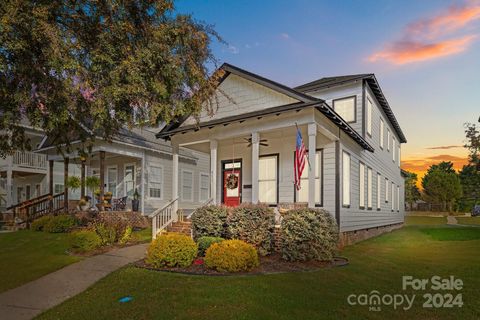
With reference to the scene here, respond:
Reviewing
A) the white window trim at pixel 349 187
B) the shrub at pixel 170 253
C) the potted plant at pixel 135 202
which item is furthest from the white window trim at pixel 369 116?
the potted plant at pixel 135 202

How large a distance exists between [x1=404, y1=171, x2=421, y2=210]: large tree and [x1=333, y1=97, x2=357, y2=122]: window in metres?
53.1

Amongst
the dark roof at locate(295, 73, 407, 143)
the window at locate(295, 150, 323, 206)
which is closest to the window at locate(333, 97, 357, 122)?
the dark roof at locate(295, 73, 407, 143)

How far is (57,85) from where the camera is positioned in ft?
24.8

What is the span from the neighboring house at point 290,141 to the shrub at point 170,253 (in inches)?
141

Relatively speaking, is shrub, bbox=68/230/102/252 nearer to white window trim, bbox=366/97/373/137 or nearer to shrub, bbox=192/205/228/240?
shrub, bbox=192/205/228/240

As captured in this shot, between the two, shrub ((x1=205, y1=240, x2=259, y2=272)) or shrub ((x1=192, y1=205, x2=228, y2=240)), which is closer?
shrub ((x1=205, y1=240, x2=259, y2=272))

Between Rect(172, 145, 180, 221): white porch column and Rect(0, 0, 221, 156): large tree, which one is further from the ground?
Rect(0, 0, 221, 156): large tree

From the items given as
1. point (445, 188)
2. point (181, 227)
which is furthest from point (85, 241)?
point (445, 188)

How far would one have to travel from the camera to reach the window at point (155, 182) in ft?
68.4

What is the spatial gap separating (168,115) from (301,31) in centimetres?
870

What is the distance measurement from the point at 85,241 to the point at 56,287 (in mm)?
3959

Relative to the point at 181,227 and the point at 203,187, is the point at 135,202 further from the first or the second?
the point at 181,227

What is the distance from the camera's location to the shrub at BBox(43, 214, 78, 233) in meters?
16.0

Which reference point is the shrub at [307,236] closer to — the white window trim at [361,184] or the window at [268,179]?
the window at [268,179]
